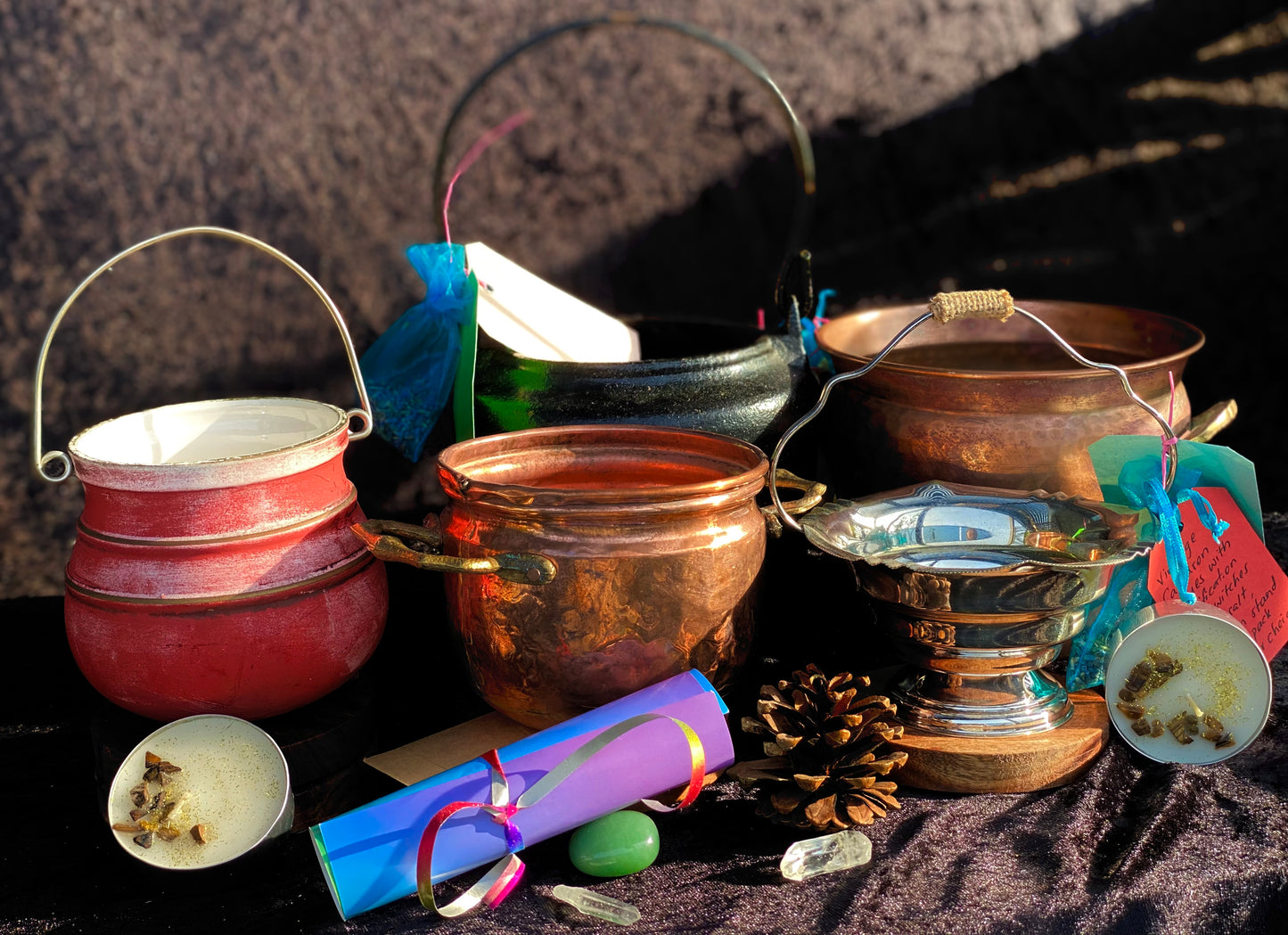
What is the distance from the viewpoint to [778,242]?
212 cm

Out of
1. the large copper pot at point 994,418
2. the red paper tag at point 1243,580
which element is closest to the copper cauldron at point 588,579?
the large copper pot at point 994,418

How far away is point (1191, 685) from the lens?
979 mm

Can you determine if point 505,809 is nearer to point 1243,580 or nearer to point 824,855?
point 824,855

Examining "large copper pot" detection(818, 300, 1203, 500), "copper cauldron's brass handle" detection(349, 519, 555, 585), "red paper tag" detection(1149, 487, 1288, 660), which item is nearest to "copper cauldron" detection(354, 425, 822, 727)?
"copper cauldron's brass handle" detection(349, 519, 555, 585)

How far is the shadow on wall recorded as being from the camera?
82.6 inches

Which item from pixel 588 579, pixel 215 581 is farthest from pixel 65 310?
pixel 588 579

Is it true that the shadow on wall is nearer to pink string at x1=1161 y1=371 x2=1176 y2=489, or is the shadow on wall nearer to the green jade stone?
pink string at x1=1161 y1=371 x2=1176 y2=489

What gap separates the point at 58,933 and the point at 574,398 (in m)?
0.65

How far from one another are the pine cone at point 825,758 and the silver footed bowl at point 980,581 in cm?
9

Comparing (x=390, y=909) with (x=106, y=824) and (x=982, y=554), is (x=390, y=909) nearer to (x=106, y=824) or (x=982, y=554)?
(x=106, y=824)

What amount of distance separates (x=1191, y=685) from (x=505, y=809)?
2.04 ft

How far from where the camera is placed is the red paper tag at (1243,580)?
1076 mm

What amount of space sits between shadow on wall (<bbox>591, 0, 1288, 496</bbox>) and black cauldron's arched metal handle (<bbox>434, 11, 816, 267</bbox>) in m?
0.68

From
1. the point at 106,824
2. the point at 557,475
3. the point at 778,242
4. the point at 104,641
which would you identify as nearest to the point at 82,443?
the point at 104,641
